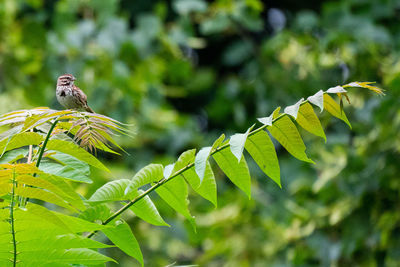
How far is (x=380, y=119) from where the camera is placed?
4184 mm

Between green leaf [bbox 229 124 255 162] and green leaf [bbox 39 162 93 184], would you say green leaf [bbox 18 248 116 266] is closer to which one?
green leaf [bbox 39 162 93 184]

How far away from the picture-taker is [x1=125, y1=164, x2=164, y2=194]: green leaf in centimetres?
158

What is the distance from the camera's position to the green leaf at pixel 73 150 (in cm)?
161

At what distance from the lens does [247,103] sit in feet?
25.7

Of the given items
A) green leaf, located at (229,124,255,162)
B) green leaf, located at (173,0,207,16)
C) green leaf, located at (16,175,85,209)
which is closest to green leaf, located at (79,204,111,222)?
green leaf, located at (16,175,85,209)

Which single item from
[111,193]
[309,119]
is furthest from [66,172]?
[309,119]

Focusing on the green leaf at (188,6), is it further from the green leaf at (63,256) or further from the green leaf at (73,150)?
the green leaf at (63,256)

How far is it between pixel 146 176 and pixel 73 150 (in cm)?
20

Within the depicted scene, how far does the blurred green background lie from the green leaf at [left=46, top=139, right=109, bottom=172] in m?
2.60

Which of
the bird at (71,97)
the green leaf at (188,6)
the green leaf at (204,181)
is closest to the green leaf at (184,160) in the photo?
the green leaf at (204,181)

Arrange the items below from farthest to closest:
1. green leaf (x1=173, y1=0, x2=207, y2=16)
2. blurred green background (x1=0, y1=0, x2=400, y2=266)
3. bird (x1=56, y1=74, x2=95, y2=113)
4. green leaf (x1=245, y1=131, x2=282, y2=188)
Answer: green leaf (x1=173, y1=0, x2=207, y2=16) → blurred green background (x1=0, y1=0, x2=400, y2=266) → bird (x1=56, y1=74, x2=95, y2=113) → green leaf (x1=245, y1=131, x2=282, y2=188)

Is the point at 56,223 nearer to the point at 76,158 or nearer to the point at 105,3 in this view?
the point at 76,158

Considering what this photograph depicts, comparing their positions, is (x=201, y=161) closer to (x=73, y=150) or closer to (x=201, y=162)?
(x=201, y=162)

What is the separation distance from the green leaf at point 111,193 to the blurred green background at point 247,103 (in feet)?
8.45
